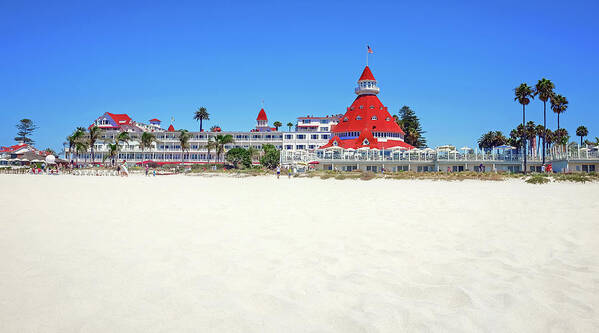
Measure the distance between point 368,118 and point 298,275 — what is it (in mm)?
60846

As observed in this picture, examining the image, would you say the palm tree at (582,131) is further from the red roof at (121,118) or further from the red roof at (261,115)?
the red roof at (121,118)

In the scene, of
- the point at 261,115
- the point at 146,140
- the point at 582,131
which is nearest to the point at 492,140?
the point at 582,131

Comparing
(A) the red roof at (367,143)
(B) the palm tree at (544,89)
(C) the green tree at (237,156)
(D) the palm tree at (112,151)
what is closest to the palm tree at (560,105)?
(B) the palm tree at (544,89)

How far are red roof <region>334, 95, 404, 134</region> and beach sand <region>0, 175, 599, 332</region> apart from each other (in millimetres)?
55286

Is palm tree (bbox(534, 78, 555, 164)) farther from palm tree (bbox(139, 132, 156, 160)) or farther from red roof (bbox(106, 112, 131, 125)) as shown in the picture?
red roof (bbox(106, 112, 131, 125))

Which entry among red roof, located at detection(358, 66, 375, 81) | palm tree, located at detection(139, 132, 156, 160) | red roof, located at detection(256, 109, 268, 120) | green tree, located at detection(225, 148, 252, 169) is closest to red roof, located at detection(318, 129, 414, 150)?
red roof, located at detection(358, 66, 375, 81)

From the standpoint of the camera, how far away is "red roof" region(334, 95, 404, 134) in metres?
62.4

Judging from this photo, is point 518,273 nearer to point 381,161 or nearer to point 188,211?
point 188,211

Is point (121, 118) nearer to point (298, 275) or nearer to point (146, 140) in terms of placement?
point (146, 140)

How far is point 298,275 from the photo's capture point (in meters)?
4.38

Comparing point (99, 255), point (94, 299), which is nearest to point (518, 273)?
point (94, 299)

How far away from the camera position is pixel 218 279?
422cm

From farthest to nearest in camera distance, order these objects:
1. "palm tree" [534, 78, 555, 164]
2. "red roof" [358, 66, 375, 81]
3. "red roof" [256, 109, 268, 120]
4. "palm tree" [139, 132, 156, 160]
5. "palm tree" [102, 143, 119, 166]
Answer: "red roof" [256, 109, 268, 120], "palm tree" [102, 143, 119, 166], "palm tree" [139, 132, 156, 160], "red roof" [358, 66, 375, 81], "palm tree" [534, 78, 555, 164]

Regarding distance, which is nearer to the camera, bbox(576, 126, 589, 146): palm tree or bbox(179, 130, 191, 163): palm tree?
bbox(179, 130, 191, 163): palm tree
